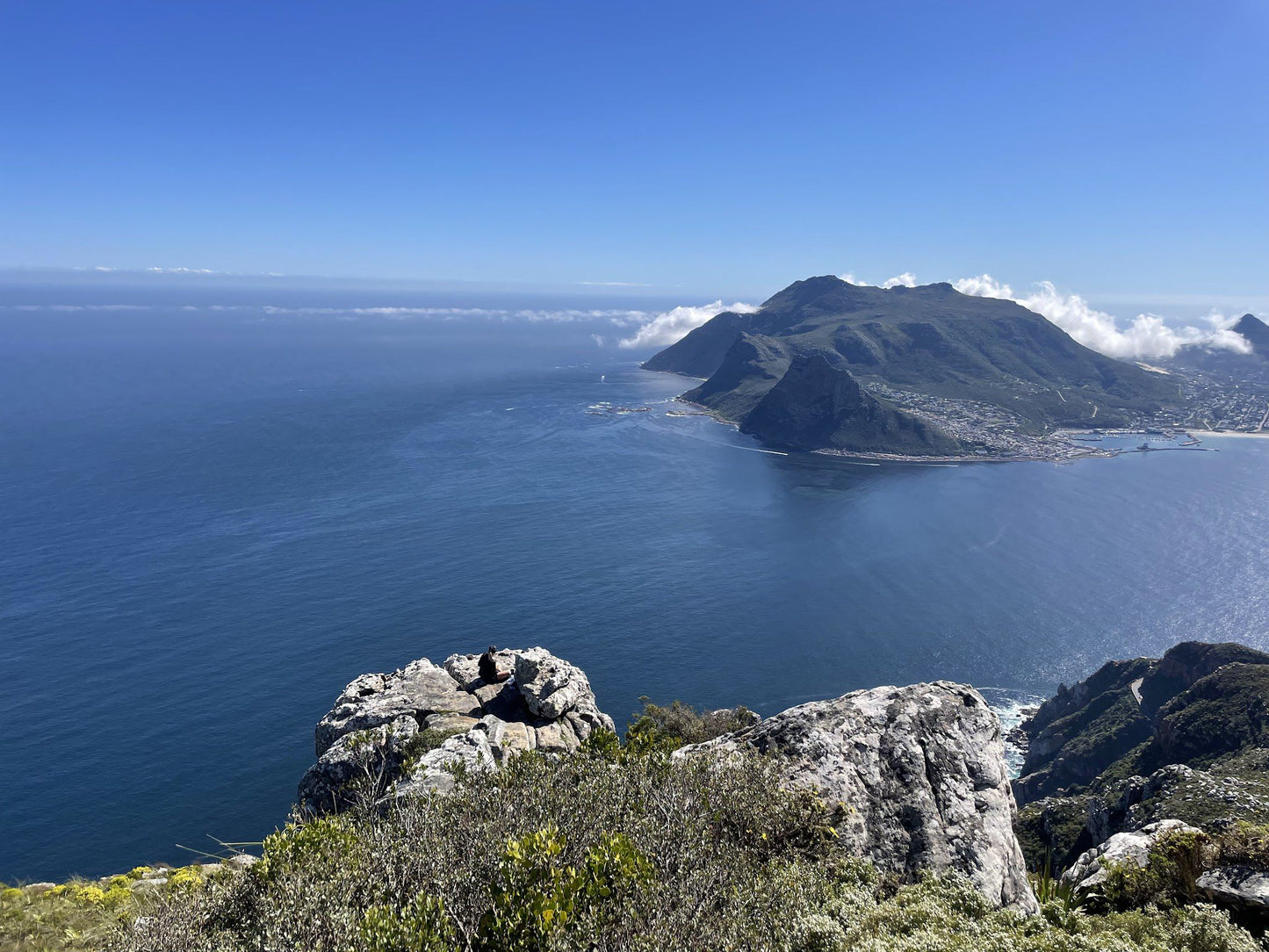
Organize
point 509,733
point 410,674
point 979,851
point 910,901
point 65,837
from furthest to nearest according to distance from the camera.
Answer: point 65,837 < point 410,674 < point 509,733 < point 979,851 < point 910,901

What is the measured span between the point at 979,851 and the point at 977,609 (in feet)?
341

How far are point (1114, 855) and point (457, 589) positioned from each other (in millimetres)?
94091

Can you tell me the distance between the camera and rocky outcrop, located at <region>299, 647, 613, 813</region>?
88.7 feet

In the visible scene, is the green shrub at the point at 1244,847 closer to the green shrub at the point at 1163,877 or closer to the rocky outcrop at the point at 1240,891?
the rocky outcrop at the point at 1240,891

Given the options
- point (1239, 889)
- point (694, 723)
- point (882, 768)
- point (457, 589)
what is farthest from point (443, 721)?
point (457, 589)

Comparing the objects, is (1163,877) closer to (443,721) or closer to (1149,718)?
(443,721)

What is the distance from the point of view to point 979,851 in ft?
63.3

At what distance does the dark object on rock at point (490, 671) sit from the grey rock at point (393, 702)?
173 cm

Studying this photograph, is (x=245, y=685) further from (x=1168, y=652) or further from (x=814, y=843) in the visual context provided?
(x=1168, y=652)

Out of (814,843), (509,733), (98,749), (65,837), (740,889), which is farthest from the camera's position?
(98,749)

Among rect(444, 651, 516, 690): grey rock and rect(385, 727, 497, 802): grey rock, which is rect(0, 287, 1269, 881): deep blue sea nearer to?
rect(444, 651, 516, 690): grey rock

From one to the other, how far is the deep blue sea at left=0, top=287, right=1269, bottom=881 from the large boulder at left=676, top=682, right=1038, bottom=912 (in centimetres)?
5915

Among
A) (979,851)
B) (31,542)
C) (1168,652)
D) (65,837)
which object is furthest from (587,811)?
(31,542)

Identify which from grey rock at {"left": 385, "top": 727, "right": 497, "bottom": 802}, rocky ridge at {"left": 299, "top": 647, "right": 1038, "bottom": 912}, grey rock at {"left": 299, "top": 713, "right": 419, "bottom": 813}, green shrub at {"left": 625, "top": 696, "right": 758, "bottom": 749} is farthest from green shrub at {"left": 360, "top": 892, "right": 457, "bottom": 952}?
green shrub at {"left": 625, "top": 696, "right": 758, "bottom": 749}
